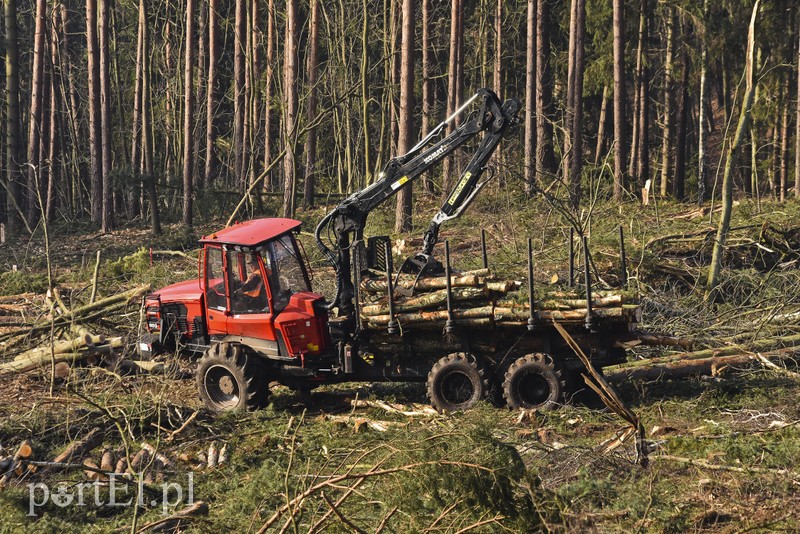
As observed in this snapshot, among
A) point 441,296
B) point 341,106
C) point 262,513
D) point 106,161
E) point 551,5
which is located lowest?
point 262,513

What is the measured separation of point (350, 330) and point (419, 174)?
2220 mm

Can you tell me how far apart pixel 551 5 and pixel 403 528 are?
3297 cm

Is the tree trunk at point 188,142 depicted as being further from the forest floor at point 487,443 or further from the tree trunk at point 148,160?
the forest floor at point 487,443

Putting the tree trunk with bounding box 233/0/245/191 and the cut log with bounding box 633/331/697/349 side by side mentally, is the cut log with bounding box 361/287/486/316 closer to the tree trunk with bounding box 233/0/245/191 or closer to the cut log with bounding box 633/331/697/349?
the cut log with bounding box 633/331/697/349

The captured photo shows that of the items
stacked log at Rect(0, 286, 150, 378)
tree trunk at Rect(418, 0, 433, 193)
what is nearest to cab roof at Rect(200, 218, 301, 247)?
stacked log at Rect(0, 286, 150, 378)

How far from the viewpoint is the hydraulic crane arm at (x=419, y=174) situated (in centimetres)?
1170

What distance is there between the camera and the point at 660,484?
793cm

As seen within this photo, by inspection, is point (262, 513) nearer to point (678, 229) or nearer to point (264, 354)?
point (264, 354)

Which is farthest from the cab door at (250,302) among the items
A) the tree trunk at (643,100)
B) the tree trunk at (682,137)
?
the tree trunk at (682,137)

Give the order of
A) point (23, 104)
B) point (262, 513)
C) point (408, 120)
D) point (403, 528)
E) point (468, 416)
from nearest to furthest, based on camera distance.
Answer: point (403, 528)
point (262, 513)
point (468, 416)
point (408, 120)
point (23, 104)

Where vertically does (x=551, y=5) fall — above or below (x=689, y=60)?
above

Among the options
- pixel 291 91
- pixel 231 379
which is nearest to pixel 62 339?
pixel 231 379

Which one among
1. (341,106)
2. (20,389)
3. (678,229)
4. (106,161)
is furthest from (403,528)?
(341,106)

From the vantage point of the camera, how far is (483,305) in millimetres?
10820
